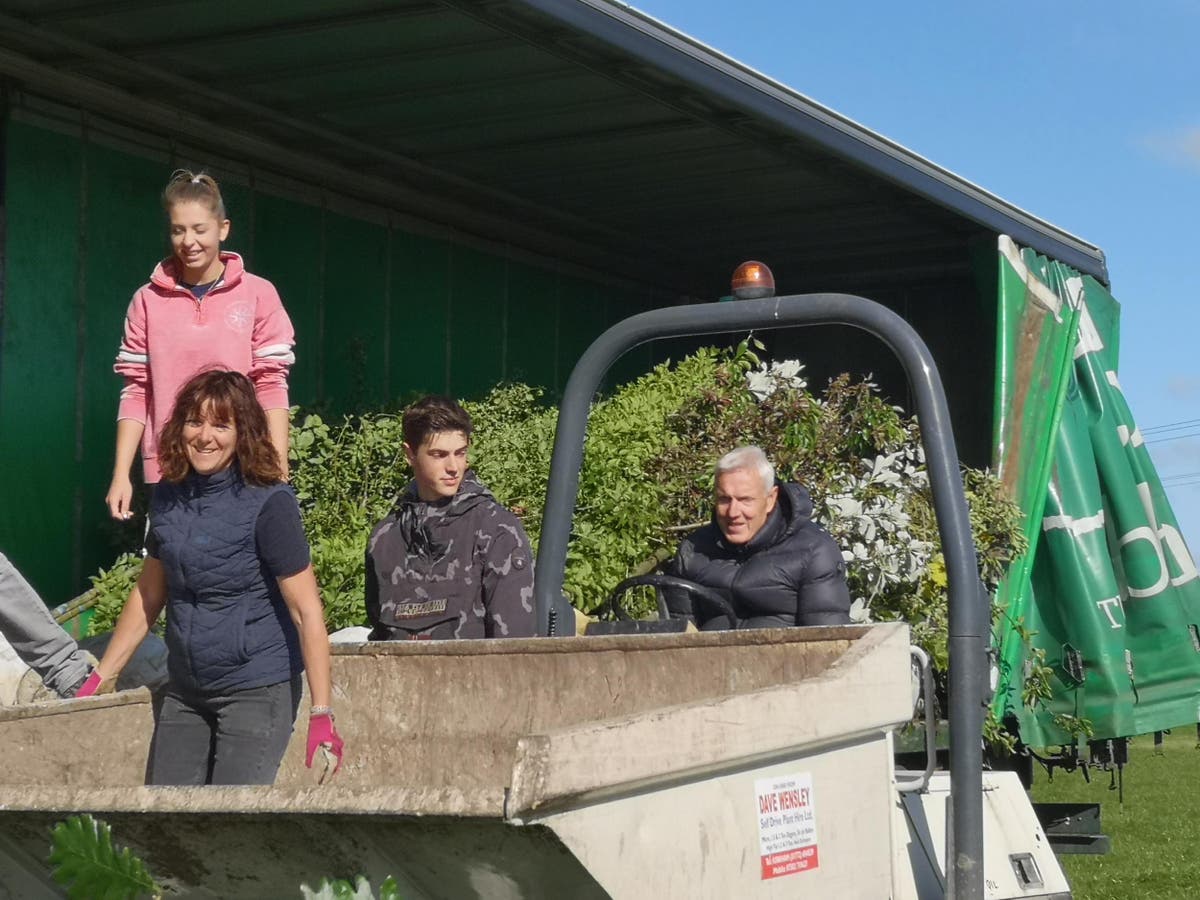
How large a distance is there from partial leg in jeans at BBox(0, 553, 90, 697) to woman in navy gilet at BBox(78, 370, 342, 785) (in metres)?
1.73

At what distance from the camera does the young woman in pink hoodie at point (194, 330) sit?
5727 mm

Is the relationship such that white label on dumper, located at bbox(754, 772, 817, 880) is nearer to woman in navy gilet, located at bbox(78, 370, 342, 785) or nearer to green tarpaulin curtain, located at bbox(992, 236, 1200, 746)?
woman in navy gilet, located at bbox(78, 370, 342, 785)

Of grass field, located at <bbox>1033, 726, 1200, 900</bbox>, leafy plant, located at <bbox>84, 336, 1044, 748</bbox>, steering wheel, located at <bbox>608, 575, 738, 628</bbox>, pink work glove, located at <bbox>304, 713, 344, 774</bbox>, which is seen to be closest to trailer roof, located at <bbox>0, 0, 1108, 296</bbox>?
leafy plant, located at <bbox>84, 336, 1044, 748</bbox>

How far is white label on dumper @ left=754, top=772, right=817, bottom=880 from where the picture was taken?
10.7 ft

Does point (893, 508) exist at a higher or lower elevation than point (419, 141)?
lower

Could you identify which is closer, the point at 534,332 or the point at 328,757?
the point at 328,757

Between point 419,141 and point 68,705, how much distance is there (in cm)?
646

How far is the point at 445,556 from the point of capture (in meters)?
5.54

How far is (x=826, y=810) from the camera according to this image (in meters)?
3.53

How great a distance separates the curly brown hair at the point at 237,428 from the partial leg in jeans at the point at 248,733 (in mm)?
526

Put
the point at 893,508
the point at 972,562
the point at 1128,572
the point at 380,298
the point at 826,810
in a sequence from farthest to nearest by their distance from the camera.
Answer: the point at 380,298 < the point at 1128,572 < the point at 893,508 < the point at 972,562 < the point at 826,810

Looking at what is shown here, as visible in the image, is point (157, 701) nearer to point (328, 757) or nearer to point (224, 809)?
point (328, 757)

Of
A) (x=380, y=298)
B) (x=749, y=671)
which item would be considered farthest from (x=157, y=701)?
(x=380, y=298)

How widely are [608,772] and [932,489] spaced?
199cm
